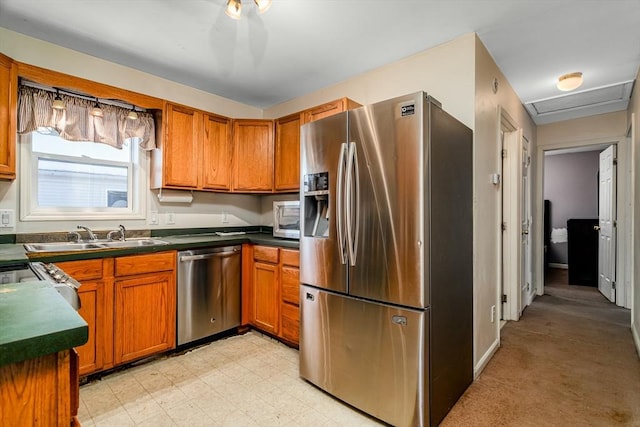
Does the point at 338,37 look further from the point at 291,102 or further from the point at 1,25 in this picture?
the point at 1,25

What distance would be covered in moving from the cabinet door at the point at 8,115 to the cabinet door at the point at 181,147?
984mm

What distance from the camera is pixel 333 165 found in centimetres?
201

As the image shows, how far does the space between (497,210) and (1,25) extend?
4.03 metres

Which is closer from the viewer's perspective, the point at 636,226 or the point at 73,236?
the point at 73,236

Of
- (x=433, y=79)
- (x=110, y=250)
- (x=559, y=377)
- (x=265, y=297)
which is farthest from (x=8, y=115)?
(x=559, y=377)

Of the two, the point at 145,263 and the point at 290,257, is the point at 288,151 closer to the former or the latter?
the point at 290,257

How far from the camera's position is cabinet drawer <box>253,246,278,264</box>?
284 centimetres

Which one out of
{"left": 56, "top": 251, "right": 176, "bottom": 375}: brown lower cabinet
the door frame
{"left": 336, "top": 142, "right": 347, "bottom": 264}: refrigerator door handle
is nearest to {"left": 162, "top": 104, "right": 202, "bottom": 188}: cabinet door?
{"left": 56, "top": 251, "right": 176, "bottom": 375}: brown lower cabinet

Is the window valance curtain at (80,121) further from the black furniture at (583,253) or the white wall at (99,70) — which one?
the black furniture at (583,253)

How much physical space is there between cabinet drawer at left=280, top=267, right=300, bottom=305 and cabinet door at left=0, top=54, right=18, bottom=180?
6.79ft

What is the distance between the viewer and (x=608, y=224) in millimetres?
4223

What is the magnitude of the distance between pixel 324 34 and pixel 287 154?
1298 millimetres

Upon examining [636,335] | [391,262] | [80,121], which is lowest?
[636,335]

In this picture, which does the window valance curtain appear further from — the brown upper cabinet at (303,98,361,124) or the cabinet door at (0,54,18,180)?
the brown upper cabinet at (303,98,361,124)
